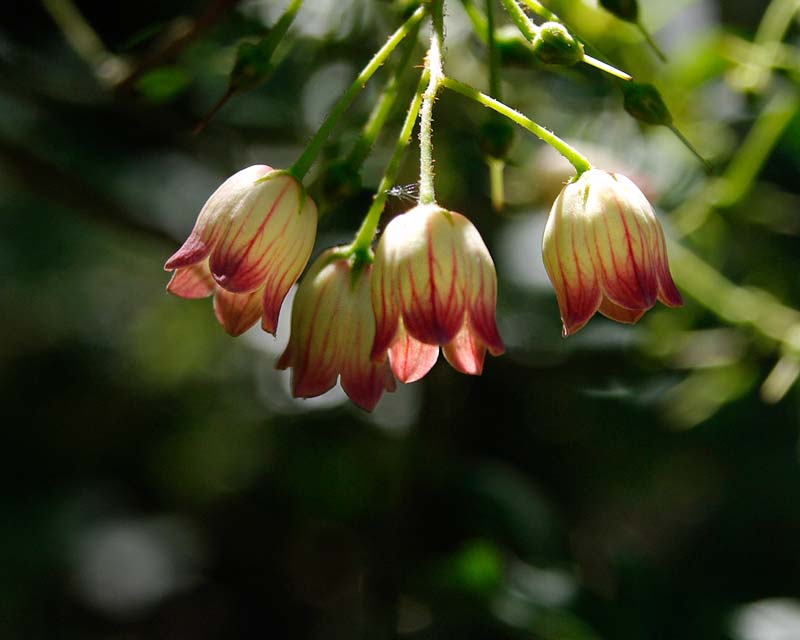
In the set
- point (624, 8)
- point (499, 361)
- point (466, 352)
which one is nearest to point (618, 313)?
point (466, 352)

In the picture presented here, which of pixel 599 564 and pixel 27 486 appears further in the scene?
pixel 27 486

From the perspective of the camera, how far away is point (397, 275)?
123 centimetres

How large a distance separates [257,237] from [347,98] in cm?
20

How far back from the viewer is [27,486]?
12.1ft

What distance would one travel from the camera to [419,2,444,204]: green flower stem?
4.07 ft

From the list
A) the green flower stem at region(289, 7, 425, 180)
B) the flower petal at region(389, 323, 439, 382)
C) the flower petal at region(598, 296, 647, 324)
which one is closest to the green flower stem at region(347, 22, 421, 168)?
the green flower stem at region(289, 7, 425, 180)

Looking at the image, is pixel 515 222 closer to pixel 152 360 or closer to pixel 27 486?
pixel 152 360

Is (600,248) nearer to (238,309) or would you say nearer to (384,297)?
(384,297)

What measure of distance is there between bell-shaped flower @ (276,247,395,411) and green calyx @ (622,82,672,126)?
40 centimetres

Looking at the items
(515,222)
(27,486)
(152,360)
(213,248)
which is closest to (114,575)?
(27,486)

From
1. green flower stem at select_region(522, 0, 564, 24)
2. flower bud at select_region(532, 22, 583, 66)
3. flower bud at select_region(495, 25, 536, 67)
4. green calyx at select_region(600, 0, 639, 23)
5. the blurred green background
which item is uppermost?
green flower stem at select_region(522, 0, 564, 24)

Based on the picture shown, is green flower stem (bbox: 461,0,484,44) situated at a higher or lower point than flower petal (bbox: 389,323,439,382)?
higher

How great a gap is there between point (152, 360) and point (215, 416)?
0.32m

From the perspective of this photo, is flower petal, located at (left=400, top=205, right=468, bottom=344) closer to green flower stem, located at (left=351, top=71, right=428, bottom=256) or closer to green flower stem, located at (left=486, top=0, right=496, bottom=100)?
green flower stem, located at (left=351, top=71, right=428, bottom=256)
